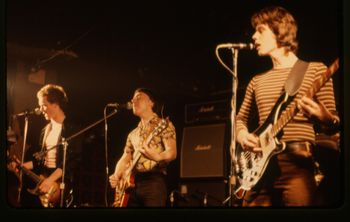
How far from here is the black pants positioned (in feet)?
6.05

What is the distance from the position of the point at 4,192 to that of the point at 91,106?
0.46 m

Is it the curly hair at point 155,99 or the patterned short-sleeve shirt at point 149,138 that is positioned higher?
the curly hair at point 155,99

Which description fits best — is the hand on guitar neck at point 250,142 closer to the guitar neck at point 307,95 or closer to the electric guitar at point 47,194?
the guitar neck at point 307,95

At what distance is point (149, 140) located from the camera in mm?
1876

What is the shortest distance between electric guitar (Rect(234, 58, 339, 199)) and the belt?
0.02 metres

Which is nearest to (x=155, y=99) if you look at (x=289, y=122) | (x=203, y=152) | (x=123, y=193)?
(x=203, y=152)

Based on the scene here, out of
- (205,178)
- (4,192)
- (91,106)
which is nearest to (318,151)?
(205,178)

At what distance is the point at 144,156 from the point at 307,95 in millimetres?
632

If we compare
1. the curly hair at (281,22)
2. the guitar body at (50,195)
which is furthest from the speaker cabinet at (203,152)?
the guitar body at (50,195)

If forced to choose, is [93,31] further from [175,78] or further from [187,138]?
[187,138]

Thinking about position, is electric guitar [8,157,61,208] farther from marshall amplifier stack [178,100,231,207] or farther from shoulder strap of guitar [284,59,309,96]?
shoulder strap of guitar [284,59,309,96]

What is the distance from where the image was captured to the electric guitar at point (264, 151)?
180 centimetres

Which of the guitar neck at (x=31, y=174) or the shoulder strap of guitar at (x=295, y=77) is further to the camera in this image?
the guitar neck at (x=31, y=174)

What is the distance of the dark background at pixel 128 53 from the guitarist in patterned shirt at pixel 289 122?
36mm
